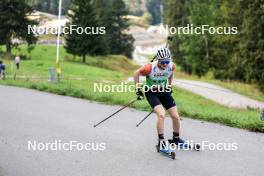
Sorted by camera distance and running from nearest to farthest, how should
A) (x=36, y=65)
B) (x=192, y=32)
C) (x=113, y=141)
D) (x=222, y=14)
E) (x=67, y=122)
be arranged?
(x=113, y=141) < (x=67, y=122) < (x=36, y=65) < (x=222, y=14) < (x=192, y=32)

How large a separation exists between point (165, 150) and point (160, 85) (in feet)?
4.34

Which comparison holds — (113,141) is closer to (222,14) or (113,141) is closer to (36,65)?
(36,65)

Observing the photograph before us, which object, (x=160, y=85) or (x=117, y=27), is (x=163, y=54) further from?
(x=117, y=27)

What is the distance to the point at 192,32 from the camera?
6681cm

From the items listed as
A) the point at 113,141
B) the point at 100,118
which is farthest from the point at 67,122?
the point at 113,141

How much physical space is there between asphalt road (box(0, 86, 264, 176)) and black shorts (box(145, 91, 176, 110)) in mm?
961

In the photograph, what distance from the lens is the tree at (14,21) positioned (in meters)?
61.8

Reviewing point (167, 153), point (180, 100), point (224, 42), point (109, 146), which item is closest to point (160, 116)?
point (167, 153)

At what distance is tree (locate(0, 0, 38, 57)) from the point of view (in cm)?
6178

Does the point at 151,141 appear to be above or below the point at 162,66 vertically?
below

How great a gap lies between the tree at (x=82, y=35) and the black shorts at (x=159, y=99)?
5880 cm

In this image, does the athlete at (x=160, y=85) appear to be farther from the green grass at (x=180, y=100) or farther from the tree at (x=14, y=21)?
the tree at (x=14, y=21)

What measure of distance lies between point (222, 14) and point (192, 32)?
7703 mm

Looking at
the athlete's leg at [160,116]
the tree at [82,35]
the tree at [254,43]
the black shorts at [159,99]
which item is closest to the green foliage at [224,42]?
the tree at [254,43]
